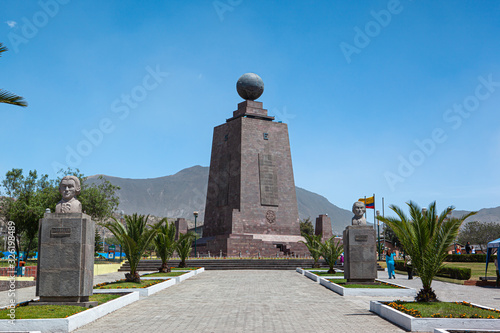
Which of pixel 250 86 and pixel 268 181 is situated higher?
pixel 250 86

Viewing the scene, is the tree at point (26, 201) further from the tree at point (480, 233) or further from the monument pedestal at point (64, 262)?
the tree at point (480, 233)

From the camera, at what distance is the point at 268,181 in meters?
38.5

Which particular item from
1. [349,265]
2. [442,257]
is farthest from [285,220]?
[442,257]

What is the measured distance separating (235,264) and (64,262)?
65.8 feet

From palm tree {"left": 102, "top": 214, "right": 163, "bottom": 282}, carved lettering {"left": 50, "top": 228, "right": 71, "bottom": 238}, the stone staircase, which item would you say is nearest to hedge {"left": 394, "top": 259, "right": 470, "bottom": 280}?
the stone staircase

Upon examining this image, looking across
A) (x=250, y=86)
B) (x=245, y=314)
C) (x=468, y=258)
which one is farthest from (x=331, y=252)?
(x=250, y=86)

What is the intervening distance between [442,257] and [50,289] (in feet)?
29.0

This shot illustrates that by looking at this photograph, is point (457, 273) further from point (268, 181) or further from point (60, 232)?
point (268, 181)

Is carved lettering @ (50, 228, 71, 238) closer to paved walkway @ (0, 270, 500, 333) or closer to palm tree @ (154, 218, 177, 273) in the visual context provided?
paved walkway @ (0, 270, 500, 333)

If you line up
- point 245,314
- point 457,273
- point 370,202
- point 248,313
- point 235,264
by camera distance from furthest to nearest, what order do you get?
1. point 370,202
2. point 235,264
3. point 457,273
4. point 248,313
5. point 245,314

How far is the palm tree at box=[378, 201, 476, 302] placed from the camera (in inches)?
433

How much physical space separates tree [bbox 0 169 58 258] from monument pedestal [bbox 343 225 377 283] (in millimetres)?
28885

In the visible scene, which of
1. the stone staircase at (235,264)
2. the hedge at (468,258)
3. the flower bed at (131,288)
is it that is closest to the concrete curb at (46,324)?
the flower bed at (131,288)

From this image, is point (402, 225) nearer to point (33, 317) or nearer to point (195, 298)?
point (195, 298)
